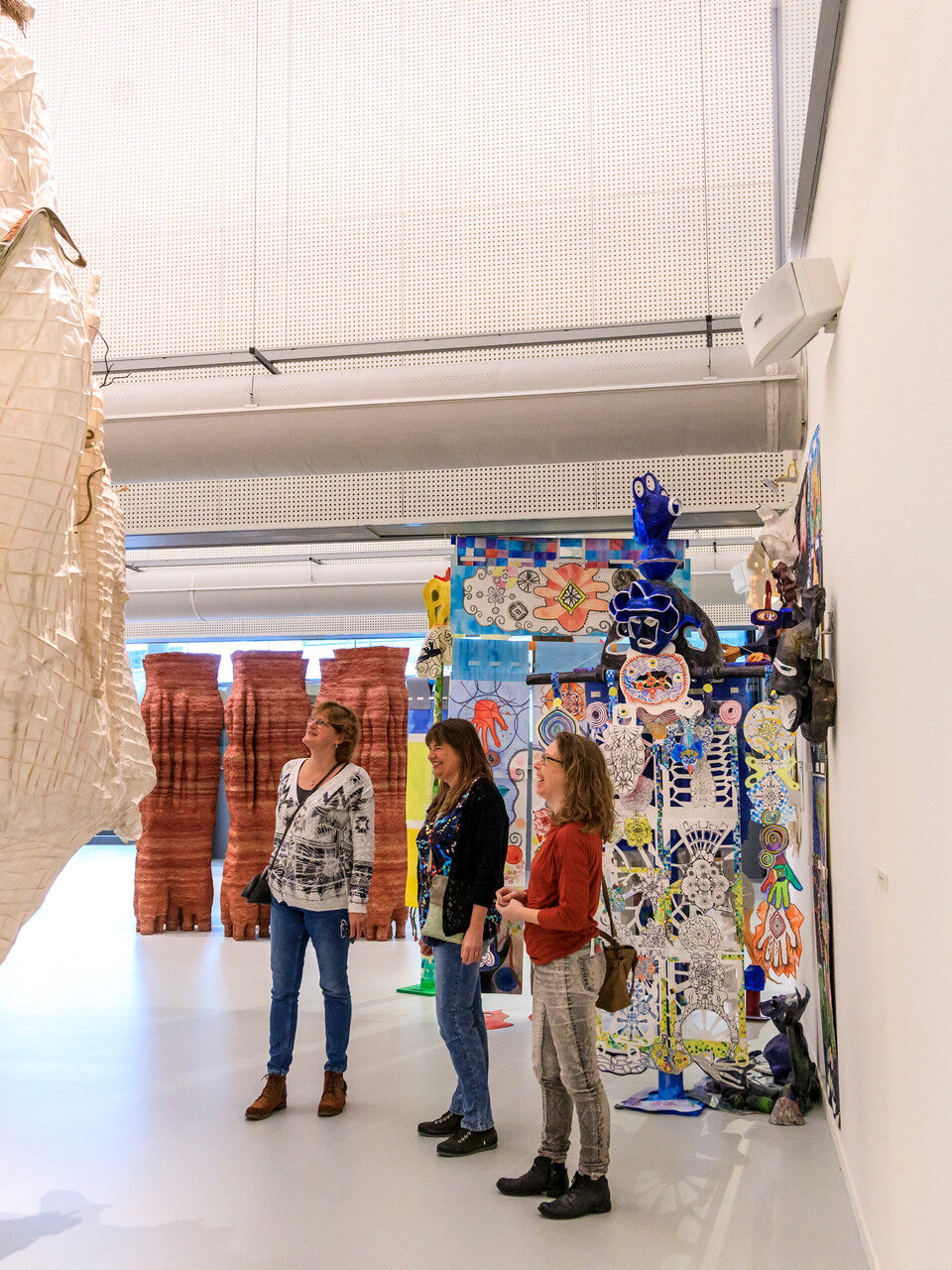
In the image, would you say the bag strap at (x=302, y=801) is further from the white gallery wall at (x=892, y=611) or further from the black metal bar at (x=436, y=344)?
the black metal bar at (x=436, y=344)

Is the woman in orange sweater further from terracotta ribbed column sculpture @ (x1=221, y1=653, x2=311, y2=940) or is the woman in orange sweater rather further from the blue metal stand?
terracotta ribbed column sculpture @ (x1=221, y1=653, x2=311, y2=940)

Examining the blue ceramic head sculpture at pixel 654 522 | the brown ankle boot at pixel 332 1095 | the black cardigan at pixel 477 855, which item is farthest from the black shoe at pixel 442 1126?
the blue ceramic head sculpture at pixel 654 522

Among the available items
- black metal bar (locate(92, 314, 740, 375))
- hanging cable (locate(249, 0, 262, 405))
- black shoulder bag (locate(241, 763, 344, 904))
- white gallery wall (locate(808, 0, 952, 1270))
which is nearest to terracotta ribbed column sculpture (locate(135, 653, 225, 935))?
black metal bar (locate(92, 314, 740, 375))

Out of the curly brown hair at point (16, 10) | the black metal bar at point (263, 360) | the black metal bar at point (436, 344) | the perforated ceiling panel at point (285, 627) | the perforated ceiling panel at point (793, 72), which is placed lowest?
the curly brown hair at point (16, 10)

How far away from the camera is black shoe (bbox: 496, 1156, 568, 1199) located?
126 inches

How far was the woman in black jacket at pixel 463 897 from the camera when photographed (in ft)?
11.4

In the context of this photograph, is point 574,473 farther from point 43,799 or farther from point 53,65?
point 43,799

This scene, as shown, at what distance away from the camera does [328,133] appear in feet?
20.6

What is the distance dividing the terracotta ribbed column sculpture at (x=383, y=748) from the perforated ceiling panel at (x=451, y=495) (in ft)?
5.89

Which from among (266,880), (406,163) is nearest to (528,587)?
(266,880)

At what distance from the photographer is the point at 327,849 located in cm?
394

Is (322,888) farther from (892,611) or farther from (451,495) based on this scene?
(451,495)

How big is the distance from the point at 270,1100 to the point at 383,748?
4325 mm

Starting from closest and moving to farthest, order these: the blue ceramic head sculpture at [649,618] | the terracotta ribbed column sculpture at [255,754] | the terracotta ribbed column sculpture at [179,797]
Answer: the blue ceramic head sculpture at [649,618] → the terracotta ribbed column sculpture at [255,754] → the terracotta ribbed column sculpture at [179,797]
